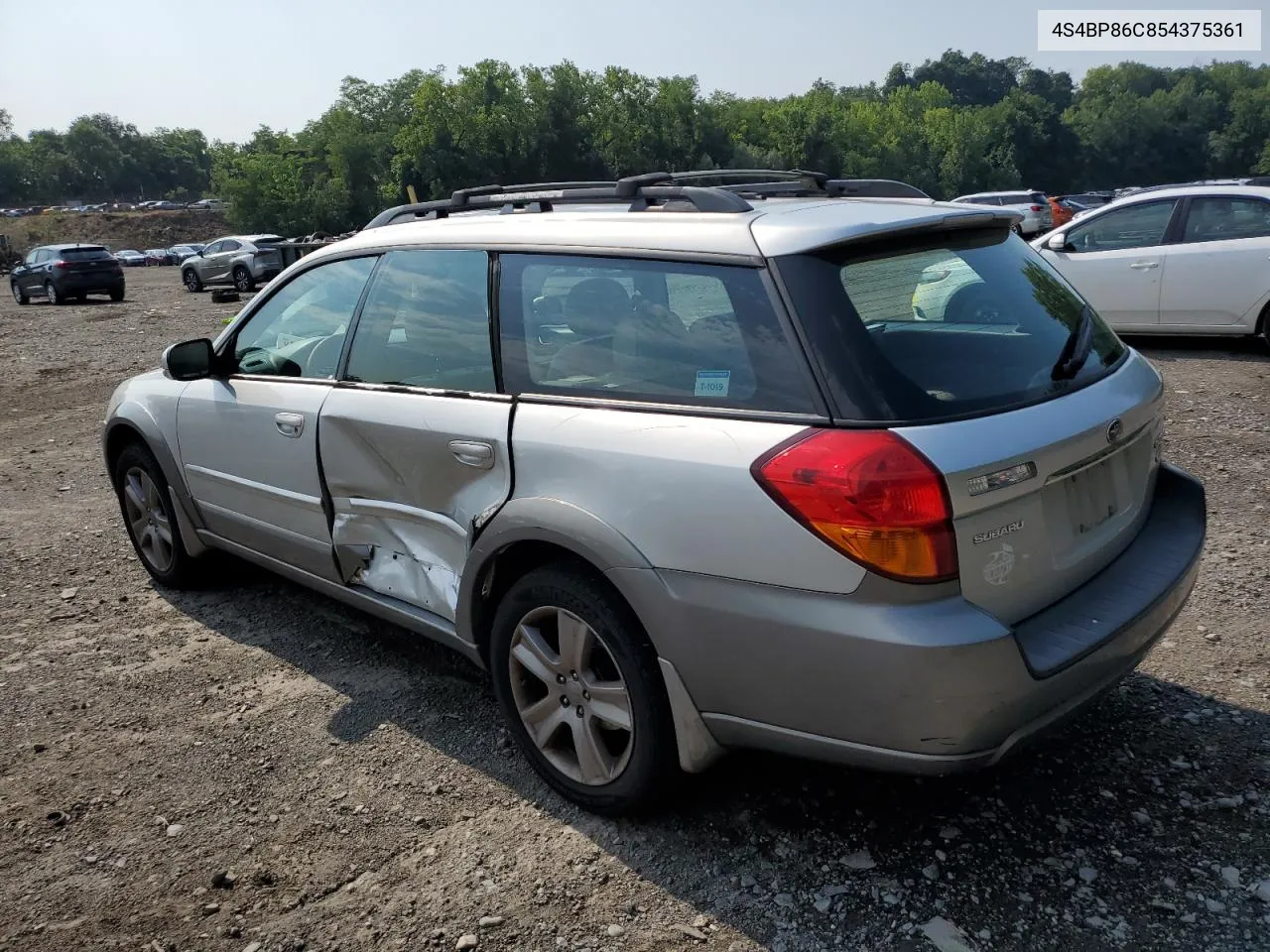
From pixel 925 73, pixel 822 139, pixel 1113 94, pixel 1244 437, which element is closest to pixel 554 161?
pixel 822 139

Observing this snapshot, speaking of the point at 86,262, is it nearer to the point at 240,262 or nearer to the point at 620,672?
the point at 240,262

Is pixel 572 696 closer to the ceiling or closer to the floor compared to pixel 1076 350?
closer to the floor

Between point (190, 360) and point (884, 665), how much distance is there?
3356 millimetres

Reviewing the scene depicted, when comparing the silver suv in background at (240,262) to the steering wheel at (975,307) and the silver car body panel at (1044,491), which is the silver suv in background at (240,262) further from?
the silver car body panel at (1044,491)

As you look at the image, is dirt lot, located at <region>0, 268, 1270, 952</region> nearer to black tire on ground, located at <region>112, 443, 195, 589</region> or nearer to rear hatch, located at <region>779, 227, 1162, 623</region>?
black tire on ground, located at <region>112, 443, 195, 589</region>

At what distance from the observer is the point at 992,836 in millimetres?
2889

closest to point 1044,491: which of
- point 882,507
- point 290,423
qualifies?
point 882,507

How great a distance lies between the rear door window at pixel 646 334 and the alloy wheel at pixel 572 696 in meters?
0.70

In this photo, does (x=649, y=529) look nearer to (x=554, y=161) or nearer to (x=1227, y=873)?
(x=1227, y=873)

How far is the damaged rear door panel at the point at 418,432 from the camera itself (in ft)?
10.6

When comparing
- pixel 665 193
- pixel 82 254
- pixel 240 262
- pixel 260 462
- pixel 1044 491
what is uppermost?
pixel 665 193

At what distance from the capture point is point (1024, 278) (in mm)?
3182

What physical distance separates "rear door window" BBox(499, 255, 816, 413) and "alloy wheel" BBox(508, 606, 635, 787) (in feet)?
2.30

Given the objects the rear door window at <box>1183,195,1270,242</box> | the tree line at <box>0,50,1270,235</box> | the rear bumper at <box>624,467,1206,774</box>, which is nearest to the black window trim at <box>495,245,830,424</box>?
the rear bumper at <box>624,467,1206,774</box>
